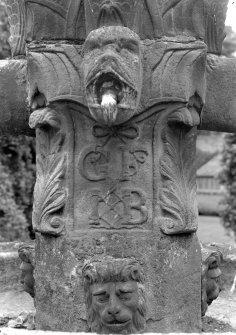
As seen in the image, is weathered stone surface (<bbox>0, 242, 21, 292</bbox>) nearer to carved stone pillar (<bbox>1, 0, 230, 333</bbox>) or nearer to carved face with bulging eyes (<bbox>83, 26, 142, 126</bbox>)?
carved stone pillar (<bbox>1, 0, 230, 333</bbox>)

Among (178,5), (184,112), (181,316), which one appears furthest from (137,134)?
(181,316)

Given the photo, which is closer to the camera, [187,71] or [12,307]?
[187,71]

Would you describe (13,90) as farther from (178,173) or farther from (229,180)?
(229,180)

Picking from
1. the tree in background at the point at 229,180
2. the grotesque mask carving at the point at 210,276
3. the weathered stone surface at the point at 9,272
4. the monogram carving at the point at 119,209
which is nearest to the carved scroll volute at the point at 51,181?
the monogram carving at the point at 119,209

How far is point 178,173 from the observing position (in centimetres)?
229

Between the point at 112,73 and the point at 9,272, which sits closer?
the point at 112,73

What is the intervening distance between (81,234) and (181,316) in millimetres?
542

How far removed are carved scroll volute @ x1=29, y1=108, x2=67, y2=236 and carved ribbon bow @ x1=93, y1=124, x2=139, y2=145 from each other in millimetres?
148

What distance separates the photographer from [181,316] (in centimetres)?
230

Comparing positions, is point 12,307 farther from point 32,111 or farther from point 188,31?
point 188,31

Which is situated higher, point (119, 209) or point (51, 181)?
point (51, 181)

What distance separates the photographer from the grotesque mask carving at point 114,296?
2080 millimetres

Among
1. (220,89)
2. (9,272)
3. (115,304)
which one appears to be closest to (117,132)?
(220,89)

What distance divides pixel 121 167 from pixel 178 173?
0.24 metres
